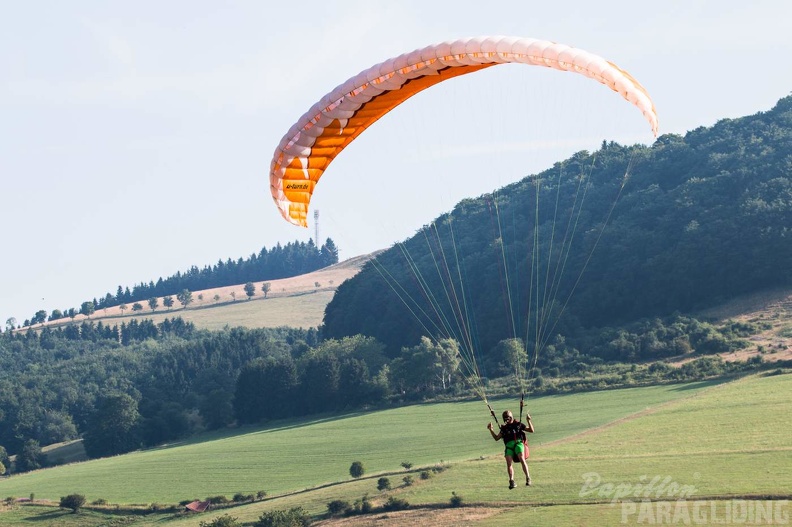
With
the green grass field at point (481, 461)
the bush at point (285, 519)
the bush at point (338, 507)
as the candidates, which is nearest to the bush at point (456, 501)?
the green grass field at point (481, 461)

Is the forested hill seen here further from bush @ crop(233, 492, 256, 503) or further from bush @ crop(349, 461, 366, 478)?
bush @ crop(233, 492, 256, 503)

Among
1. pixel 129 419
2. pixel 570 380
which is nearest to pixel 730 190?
pixel 570 380

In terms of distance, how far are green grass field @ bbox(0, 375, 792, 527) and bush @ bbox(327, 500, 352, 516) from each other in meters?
1.04

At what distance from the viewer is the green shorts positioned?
82.6 ft

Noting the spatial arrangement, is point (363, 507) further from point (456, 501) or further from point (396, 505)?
point (456, 501)

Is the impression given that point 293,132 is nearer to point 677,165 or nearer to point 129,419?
point 129,419

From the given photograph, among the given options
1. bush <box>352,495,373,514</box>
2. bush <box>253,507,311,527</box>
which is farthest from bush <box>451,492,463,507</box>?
bush <box>253,507,311,527</box>

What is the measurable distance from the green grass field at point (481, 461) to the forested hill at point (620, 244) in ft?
60.7

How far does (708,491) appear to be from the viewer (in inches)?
1783

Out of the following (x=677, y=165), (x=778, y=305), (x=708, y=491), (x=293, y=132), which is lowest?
(x=708, y=491)

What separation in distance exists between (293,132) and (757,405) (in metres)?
38.3

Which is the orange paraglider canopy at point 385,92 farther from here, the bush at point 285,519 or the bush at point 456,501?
the bush at point 285,519

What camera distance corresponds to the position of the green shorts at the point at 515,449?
25.2 meters

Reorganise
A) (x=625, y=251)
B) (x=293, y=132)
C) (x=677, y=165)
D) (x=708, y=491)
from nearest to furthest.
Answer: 1. (x=293, y=132)
2. (x=708, y=491)
3. (x=625, y=251)
4. (x=677, y=165)
